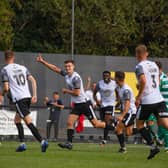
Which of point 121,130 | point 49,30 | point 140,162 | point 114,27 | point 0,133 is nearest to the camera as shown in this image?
point 140,162

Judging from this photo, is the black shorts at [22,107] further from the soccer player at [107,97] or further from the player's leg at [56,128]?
the player's leg at [56,128]

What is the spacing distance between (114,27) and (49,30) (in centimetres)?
620

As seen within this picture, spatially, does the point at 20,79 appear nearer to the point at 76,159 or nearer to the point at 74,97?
the point at 74,97

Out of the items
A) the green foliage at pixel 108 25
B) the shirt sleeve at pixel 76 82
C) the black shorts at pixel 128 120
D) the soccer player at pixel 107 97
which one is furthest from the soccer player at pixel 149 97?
the green foliage at pixel 108 25

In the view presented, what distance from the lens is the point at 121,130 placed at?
21172mm

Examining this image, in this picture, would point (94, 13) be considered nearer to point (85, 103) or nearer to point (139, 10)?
point (139, 10)

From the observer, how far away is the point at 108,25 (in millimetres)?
50750

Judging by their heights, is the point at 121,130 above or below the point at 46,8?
below

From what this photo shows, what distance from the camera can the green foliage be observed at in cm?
5072

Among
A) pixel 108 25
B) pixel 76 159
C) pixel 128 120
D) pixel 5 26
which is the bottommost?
pixel 76 159

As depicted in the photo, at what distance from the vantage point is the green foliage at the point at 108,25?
50.7 meters

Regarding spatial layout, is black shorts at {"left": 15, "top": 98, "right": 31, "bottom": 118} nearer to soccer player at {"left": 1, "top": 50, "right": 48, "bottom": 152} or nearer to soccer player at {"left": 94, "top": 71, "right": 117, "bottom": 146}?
soccer player at {"left": 1, "top": 50, "right": 48, "bottom": 152}

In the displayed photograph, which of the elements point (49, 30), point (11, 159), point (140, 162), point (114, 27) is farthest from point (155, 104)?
point (49, 30)

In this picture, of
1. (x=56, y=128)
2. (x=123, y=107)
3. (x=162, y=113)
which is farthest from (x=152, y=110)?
(x=56, y=128)
